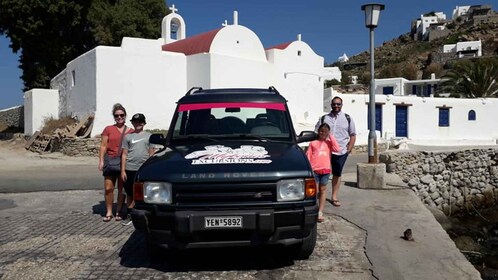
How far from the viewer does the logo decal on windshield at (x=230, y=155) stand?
4348mm

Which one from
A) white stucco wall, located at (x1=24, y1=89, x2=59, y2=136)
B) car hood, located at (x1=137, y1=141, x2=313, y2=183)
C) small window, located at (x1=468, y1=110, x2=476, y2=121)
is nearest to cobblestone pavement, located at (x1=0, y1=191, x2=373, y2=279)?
car hood, located at (x1=137, y1=141, x2=313, y2=183)

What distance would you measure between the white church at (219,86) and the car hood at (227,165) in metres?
15.9

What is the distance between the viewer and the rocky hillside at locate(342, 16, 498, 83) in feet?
234

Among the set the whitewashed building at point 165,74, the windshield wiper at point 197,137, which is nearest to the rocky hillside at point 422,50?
the whitewashed building at point 165,74

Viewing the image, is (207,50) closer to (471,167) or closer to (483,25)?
(471,167)

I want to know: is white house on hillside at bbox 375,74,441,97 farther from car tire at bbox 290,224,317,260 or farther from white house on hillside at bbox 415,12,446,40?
white house on hillside at bbox 415,12,446,40

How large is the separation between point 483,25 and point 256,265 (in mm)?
95441

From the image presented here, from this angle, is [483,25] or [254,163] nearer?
[254,163]

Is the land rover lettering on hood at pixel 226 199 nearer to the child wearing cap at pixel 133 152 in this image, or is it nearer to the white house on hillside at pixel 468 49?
the child wearing cap at pixel 133 152

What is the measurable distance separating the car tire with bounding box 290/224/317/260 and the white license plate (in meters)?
0.88

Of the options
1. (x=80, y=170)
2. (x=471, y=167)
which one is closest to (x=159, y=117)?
(x=80, y=170)

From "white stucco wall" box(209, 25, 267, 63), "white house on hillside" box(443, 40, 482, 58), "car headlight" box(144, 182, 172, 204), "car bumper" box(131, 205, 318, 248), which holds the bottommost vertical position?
"car bumper" box(131, 205, 318, 248)

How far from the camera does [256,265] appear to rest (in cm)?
481

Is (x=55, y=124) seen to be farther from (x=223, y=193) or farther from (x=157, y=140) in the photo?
(x=223, y=193)
